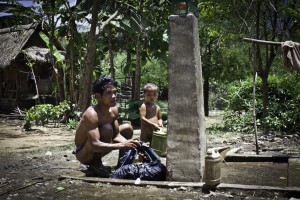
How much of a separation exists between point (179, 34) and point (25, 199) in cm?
280

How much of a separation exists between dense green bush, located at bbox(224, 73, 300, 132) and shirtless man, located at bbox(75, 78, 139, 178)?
7549 mm

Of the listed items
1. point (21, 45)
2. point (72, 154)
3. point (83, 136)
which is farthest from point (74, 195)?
point (21, 45)

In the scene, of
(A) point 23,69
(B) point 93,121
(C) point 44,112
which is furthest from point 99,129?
(A) point 23,69

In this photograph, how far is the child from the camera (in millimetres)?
5654

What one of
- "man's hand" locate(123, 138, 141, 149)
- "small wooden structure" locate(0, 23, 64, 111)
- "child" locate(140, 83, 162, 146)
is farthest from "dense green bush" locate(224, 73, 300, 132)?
"small wooden structure" locate(0, 23, 64, 111)

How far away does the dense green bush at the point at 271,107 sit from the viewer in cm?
1085

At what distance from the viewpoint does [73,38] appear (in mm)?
13578

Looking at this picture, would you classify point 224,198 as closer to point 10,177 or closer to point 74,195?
point 74,195

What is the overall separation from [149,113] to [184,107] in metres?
1.47

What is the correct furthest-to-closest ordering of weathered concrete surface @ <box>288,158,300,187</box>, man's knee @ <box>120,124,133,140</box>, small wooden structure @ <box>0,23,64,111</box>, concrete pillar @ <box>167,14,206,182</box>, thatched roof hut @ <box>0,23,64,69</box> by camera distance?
small wooden structure @ <box>0,23,64,111</box> < thatched roof hut @ <box>0,23,64,69</box> < man's knee @ <box>120,124,133,140</box> < weathered concrete surface @ <box>288,158,300,187</box> < concrete pillar @ <box>167,14,206,182</box>

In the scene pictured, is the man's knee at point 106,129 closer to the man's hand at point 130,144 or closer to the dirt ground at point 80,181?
the man's hand at point 130,144

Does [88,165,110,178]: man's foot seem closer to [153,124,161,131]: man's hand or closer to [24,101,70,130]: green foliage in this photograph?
[153,124,161,131]: man's hand

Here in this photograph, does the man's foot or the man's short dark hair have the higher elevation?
the man's short dark hair

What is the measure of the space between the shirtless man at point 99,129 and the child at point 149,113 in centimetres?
76
